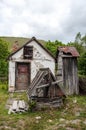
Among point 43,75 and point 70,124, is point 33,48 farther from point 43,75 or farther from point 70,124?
point 70,124

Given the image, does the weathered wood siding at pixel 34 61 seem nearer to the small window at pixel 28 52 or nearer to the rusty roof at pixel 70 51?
the small window at pixel 28 52

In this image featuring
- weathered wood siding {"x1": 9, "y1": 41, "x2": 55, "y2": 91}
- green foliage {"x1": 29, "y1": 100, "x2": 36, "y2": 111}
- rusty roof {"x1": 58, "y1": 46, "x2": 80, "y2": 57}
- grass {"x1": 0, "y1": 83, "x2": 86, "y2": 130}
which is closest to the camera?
grass {"x1": 0, "y1": 83, "x2": 86, "y2": 130}

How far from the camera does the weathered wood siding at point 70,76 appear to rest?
A: 1766cm

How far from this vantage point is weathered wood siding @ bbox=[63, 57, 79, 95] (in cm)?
1766

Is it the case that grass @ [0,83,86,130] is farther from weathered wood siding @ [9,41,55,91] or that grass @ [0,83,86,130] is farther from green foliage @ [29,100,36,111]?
weathered wood siding @ [9,41,55,91]

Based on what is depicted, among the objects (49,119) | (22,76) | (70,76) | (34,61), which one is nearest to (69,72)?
(70,76)

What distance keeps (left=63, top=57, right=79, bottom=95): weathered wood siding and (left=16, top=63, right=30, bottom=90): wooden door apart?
144 inches

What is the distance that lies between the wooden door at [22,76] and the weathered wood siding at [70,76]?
3.66 meters

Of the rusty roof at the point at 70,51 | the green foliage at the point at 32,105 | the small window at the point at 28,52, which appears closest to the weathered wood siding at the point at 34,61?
the small window at the point at 28,52

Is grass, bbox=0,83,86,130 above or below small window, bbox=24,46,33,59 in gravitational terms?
below

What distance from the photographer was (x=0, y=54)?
1512 inches

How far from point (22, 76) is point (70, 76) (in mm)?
4175

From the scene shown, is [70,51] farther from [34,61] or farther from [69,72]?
[34,61]

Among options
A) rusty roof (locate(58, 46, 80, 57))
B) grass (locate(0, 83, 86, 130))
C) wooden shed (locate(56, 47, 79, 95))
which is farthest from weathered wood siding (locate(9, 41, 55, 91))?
grass (locate(0, 83, 86, 130))
